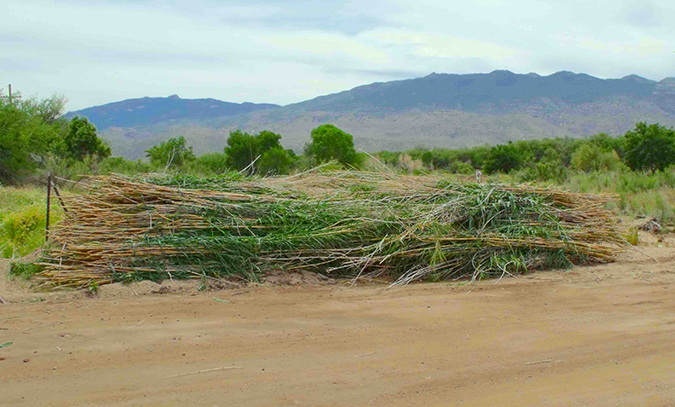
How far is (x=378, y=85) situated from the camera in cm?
13950

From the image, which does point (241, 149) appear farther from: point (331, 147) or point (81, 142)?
point (81, 142)

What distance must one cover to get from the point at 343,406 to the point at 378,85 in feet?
457

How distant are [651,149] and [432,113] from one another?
258 ft

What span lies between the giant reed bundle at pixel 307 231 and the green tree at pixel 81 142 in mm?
17013

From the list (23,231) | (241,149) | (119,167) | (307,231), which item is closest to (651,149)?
(241,149)

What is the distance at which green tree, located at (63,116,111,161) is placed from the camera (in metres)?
22.5

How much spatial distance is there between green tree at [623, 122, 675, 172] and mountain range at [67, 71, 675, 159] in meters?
44.8

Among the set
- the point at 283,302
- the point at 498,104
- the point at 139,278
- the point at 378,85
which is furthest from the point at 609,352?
the point at 378,85

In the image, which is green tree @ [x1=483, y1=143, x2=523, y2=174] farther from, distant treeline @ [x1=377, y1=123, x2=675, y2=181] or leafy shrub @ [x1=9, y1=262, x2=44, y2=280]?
leafy shrub @ [x1=9, y1=262, x2=44, y2=280]

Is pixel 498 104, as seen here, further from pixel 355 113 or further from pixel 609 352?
pixel 609 352

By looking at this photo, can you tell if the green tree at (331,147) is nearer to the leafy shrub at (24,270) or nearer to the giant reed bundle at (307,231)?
the giant reed bundle at (307,231)

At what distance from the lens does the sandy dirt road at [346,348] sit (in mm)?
3631

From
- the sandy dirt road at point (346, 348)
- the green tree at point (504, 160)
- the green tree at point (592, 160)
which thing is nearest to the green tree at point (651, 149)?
the green tree at point (592, 160)

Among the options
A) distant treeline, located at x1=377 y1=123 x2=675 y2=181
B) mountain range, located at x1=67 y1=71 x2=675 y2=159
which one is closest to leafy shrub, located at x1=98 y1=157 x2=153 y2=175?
distant treeline, located at x1=377 y1=123 x2=675 y2=181
